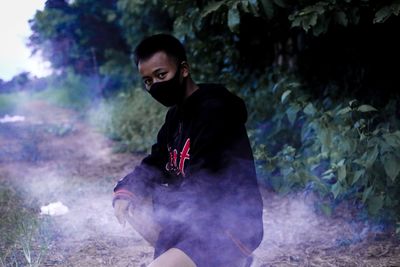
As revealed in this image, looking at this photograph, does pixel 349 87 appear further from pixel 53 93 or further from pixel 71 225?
pixel 53 93

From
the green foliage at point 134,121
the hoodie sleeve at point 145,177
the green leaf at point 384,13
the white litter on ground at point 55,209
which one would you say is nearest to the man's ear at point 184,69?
the hoodie sleeve at point 145,177

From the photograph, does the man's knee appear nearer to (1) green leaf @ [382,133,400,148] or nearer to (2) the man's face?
(2) the man's face

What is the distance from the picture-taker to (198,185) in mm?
2111

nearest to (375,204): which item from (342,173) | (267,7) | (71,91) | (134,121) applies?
(342,173)

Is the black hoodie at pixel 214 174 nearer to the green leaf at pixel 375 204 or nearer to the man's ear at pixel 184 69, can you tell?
the man's ear at pixel 184 69

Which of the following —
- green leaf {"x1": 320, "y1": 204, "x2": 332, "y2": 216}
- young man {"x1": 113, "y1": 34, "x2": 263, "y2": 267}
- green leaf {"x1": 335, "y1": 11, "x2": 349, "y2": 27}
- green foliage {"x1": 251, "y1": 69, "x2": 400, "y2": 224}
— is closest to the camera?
young man {"x1": 113, "y1": 34, "x2": 263, "y2": 267}

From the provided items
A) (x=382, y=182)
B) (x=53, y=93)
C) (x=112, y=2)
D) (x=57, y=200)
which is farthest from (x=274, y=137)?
(x=53, y=93)

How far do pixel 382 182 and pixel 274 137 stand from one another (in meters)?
1.81

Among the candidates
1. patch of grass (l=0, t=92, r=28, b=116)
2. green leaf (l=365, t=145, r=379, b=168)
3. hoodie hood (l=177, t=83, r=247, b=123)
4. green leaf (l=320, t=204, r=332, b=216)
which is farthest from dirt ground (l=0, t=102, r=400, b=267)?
patch of grass (l=0, t=92, r=28, b=116)

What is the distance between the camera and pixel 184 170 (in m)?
2.30

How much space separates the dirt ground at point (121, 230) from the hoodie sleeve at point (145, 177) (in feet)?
2.51

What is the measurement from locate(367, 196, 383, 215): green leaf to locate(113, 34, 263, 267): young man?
1.20 metres

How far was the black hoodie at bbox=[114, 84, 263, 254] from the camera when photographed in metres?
2.14

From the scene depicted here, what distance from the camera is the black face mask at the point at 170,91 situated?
230 centimetres
